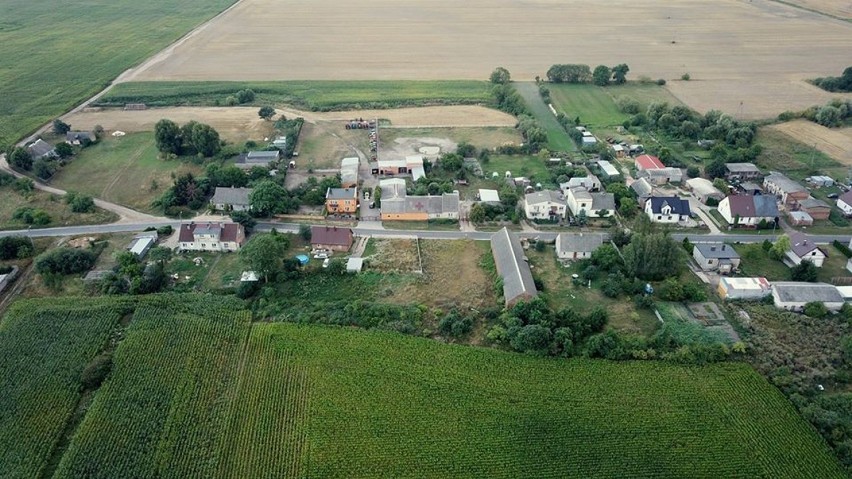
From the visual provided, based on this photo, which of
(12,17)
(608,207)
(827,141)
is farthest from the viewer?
(12,17)

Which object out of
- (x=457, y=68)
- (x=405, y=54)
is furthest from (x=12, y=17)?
(x=457, y=68)

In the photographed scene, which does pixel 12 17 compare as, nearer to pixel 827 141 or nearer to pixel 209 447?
pixel 209 447

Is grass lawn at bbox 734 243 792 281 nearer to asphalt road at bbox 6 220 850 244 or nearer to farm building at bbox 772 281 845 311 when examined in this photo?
asphalt road at bbox 6 220 850 244

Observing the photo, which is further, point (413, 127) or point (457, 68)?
point (457, 68)

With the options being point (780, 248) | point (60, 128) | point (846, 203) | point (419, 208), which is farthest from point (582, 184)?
point (60, 128)

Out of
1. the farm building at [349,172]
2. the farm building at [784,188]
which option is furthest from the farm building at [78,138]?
the farm building at [784,188]

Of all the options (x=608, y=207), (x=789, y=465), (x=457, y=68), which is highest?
(x=457, y=68)

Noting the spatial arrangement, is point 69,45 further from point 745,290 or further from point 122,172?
point 745,290
